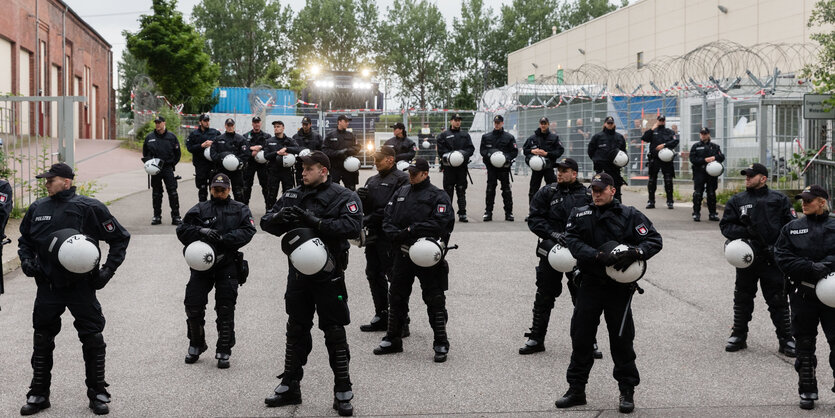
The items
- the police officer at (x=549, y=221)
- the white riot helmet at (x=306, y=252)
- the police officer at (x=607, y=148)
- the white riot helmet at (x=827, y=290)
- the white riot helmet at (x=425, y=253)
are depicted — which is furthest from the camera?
the police officer at (x=607, y=148)

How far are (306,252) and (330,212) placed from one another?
1.55 feet

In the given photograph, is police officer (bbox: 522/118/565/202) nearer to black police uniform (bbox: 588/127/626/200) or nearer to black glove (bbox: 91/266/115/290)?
black police uniform (bbox: 588/127/626/200)

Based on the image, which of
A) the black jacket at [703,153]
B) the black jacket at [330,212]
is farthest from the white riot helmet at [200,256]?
the black jacket at [703,153]

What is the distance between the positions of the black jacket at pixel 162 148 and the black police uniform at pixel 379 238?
7.52 metres

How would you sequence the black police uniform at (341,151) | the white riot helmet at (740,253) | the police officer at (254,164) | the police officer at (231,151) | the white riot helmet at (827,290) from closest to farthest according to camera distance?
the white riot helmet at (827,290), the white riot helmet at (740,253), the police officer at (231,151), the black police uniform at (341,151), the police officer at (254,164)

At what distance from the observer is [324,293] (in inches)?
248

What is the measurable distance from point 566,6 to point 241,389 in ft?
293

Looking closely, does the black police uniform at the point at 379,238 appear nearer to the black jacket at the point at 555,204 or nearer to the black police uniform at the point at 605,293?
the black jacket at the point at 555,204

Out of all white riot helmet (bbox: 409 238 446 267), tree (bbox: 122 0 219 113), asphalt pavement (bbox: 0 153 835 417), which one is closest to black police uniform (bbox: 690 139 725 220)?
asphalt pavement (bbox: 0 153 835 417)

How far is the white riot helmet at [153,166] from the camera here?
1496 centimetres

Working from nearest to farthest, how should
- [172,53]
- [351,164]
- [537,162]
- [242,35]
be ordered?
1. [351,164]
2. [537,162]
3. [172,53]
4. [242,35]

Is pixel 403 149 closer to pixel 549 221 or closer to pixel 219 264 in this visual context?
pixel 549 221

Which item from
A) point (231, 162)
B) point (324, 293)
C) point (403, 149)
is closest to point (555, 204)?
point (324, 293)

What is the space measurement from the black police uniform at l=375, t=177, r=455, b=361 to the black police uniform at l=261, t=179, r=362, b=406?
4.54 ft
